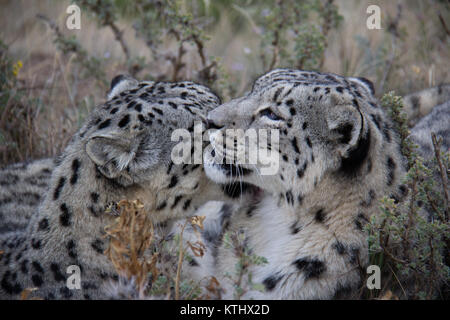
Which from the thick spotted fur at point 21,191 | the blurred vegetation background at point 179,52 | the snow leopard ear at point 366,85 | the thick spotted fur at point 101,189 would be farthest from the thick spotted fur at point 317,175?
A: the blurred vegetation background at point 179,52

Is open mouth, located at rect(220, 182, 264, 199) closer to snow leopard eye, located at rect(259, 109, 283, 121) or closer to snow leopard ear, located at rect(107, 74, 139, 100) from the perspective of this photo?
snow leopard eye, located at rect(259, 109, 283, 121)

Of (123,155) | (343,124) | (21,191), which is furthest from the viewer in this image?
(21,191)

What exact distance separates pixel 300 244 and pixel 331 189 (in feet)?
1.57

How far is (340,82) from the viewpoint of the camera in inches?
163

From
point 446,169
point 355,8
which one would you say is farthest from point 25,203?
point 355,8

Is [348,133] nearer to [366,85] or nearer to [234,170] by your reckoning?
[234,170]

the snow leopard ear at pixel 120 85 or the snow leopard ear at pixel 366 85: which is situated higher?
the snow leopard ear at pixel 120 85

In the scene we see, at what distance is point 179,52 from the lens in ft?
21.9

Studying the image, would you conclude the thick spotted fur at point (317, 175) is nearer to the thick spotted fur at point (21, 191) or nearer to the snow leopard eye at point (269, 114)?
the snow leopard eye at point (269, 114)

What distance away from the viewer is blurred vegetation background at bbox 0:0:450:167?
21.3 feet

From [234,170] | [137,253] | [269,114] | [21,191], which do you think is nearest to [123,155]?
[137,253]

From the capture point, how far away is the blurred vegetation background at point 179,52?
6.49 metres

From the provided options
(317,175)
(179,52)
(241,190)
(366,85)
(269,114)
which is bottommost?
(241,190)

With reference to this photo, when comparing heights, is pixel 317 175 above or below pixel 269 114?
below
